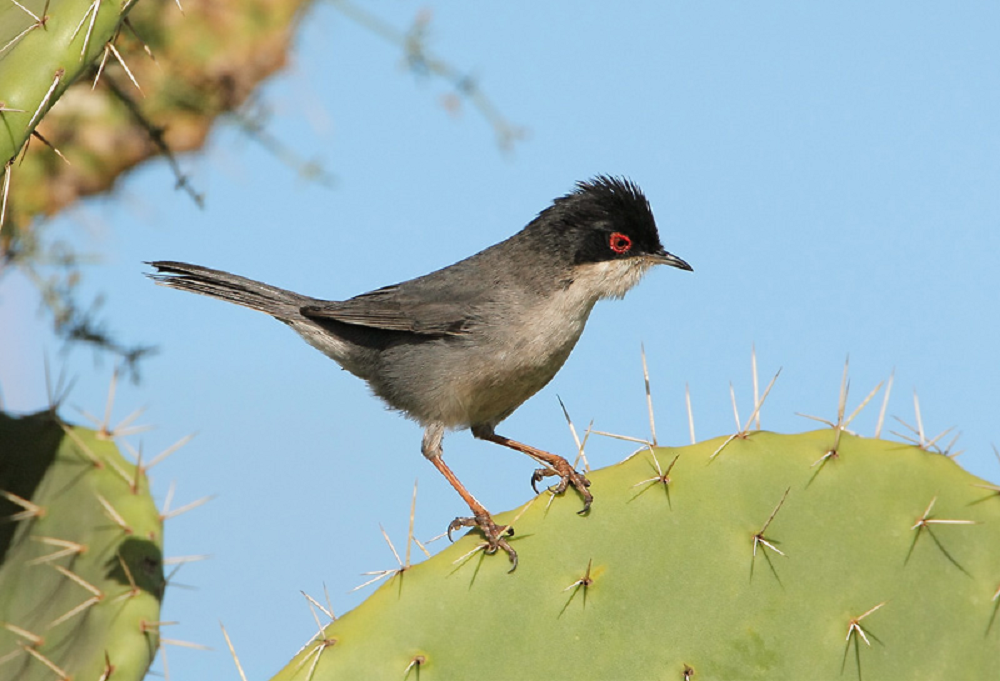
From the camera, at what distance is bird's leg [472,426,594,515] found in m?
2.74

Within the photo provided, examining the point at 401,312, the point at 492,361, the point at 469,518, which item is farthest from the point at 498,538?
the point at 401,312

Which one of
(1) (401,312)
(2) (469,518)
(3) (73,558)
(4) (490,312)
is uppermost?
(1) (401,312)

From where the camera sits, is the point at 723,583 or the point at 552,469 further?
the point at 552,469

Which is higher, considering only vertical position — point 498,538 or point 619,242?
point 619,242

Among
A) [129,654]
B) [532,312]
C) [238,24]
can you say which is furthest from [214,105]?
[129,654]

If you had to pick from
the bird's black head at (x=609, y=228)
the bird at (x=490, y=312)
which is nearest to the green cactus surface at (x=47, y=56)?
the bird at (x=490, y=312)

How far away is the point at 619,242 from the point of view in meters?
4.29

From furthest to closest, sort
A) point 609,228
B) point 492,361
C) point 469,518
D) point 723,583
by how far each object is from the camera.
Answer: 1. point 609,228
2. point 492,361
3. point 469,518
4. point 723,583

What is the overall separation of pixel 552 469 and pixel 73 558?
63.3 inches

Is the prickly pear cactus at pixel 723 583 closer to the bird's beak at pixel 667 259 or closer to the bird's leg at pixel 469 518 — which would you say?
the bird's leg at pixel 469 518

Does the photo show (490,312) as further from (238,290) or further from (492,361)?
(238,290)

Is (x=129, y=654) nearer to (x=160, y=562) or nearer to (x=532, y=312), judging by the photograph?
(x=160, y=562)

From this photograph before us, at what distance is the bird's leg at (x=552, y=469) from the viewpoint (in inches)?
108

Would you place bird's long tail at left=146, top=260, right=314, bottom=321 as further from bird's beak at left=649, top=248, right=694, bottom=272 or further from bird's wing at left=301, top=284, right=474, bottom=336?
bird's beak at left=649, top=248, right=694, bottom=272
